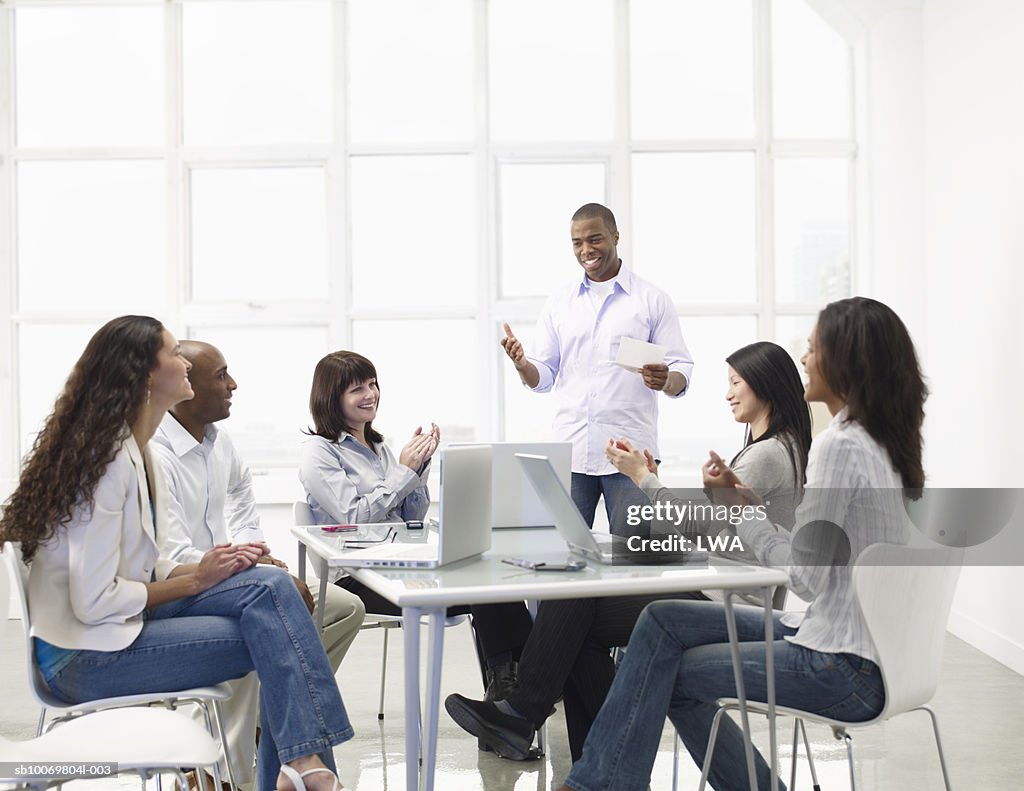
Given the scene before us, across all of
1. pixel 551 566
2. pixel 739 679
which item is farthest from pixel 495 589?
pixel 739 679

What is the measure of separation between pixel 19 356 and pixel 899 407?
16.8 feet

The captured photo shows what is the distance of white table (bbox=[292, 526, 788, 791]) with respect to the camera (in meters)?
1.92

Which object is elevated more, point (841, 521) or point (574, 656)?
point (841, 521)

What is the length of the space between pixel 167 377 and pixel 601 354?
2020mm

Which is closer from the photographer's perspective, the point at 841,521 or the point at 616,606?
the point at 841,521

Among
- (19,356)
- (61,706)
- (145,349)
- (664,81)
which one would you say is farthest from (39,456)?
(664,81)

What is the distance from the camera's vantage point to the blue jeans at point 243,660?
2168 millimetres

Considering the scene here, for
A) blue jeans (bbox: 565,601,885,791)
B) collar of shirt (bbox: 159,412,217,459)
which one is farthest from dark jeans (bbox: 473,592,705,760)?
collar of shirt (bbox: 159,412,217,459)

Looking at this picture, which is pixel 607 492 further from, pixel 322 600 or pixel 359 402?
pixel 322 600

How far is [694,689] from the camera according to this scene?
2248mm

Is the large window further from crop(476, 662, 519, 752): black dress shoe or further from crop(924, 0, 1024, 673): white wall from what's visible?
crop(476, 662, 519, 752): black dress shoe

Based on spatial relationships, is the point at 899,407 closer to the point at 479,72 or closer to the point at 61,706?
the point at 61,706

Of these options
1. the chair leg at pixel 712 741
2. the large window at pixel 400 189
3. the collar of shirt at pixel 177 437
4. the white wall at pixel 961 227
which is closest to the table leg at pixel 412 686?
the chair leg at pixel 712 741

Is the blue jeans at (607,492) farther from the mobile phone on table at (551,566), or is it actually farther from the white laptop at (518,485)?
the mobile phone on table at (551,566)
